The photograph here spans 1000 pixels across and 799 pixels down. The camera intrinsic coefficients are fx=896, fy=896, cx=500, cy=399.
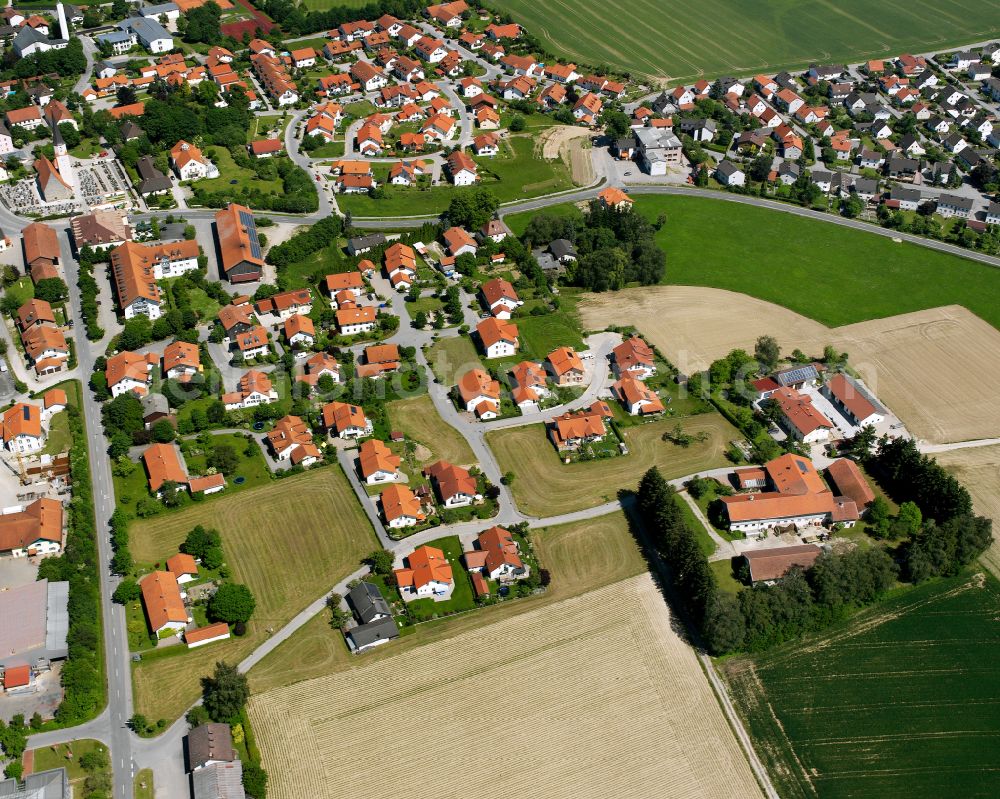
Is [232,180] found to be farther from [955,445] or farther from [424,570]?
[955,445]

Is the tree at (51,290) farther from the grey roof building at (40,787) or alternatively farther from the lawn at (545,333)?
the grey roof building at (40,787)

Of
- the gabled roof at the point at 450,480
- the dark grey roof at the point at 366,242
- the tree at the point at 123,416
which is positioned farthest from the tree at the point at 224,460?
the dark grey roof at the point at 366,242

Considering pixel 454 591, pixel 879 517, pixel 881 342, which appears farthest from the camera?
pixel 881 342

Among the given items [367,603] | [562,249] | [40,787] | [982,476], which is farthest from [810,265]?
[40,787]

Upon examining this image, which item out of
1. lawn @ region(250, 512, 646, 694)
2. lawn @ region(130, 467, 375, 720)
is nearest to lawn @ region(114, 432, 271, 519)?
lawn @ region(130, 467, 375, 720)

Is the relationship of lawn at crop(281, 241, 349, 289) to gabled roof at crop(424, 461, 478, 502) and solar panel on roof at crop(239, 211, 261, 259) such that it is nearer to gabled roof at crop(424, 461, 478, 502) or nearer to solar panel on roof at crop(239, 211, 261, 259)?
solar panel on roof at crop(239, 211, 261, 259)

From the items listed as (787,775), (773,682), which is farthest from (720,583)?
(787,775)
